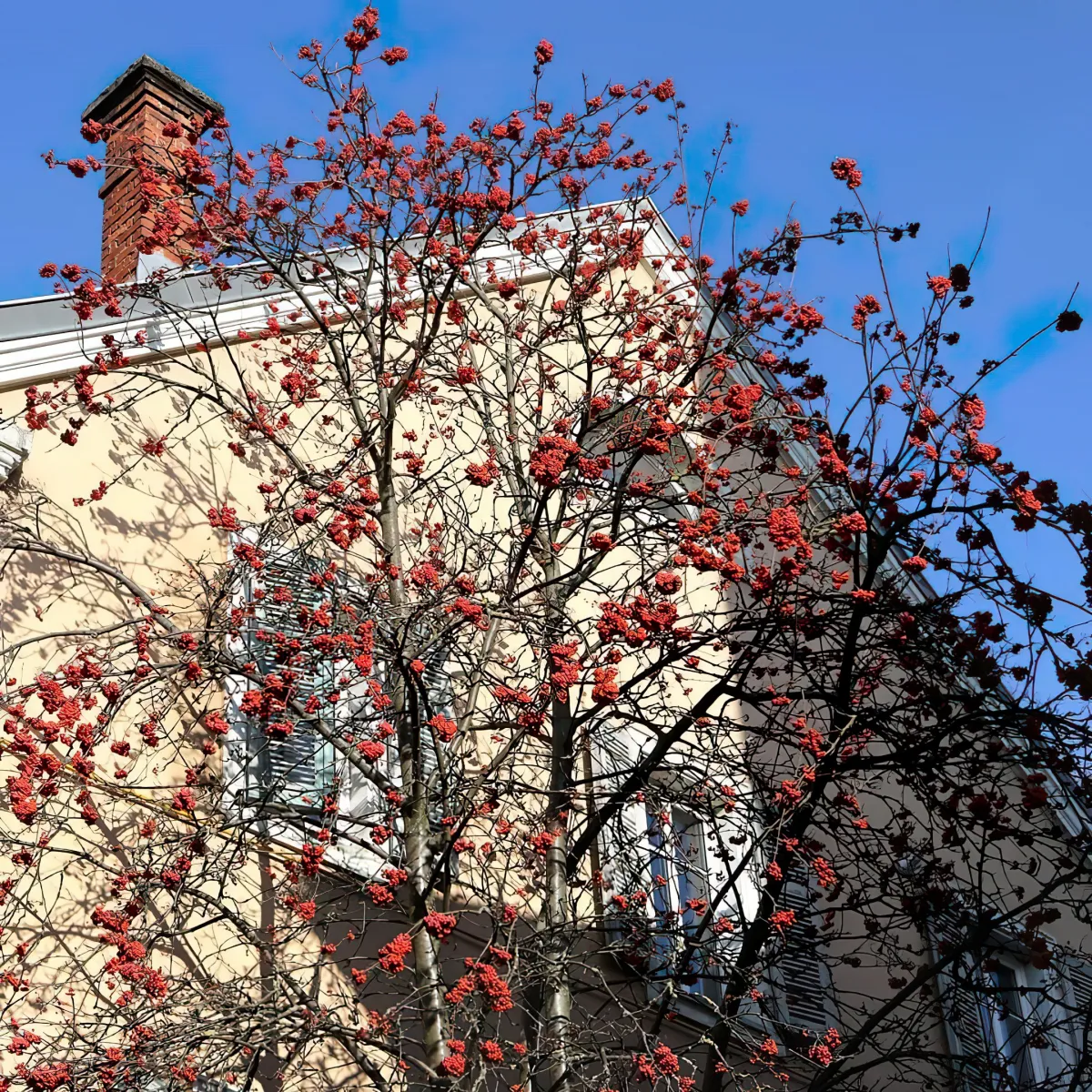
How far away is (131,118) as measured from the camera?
11258 mm

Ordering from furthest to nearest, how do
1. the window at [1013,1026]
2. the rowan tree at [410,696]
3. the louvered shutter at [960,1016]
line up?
the window at [1013,1026]
the louvered shutter at [960,1016]
the rowan tree at [410,696]

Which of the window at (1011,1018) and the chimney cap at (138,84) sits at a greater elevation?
the chimney cap at (138,84)

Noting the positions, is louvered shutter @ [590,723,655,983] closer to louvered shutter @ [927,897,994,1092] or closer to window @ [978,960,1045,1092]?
louvered shutter @ [927,897,994,1092]

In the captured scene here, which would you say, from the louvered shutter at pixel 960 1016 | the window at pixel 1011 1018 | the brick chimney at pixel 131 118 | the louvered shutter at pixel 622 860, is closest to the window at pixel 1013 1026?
the window at pixel 1011 1018

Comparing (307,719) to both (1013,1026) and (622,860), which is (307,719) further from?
(1013,1026)

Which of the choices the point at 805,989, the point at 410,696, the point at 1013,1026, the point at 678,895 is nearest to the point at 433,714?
the point at 410,696

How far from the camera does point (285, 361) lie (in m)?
9.39

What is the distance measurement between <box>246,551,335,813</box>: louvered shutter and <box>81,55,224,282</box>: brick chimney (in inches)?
128

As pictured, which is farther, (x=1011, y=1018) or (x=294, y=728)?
(x=1011, y=1018)

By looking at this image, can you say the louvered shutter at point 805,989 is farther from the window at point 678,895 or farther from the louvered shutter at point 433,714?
the louvered shutter at point 433,714

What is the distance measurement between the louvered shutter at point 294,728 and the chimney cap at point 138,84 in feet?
14.2

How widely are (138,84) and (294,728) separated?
600 centimetres

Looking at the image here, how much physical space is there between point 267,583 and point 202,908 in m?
2.09

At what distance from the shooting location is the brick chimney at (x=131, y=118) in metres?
10.8
